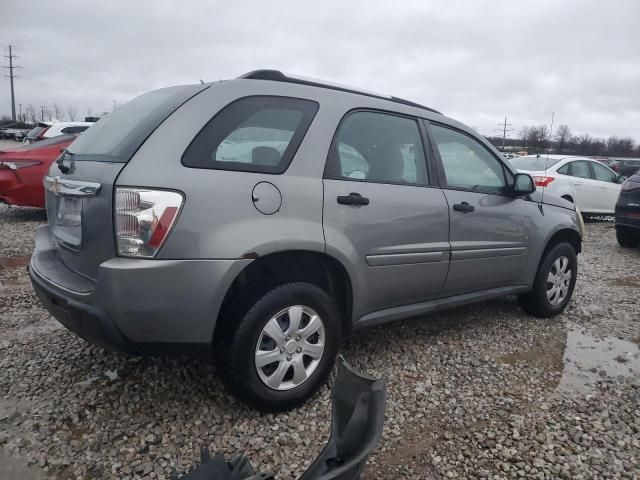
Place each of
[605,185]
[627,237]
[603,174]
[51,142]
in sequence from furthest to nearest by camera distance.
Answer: [603,174] → [605,185] → [627,237] → [51,142]

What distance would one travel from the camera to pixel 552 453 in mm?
2326

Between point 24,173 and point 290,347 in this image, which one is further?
point 24,173

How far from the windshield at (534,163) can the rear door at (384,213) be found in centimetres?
752

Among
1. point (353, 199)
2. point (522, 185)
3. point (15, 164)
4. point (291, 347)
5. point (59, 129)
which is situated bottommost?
point (291, 347)

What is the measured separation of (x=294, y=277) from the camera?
2541 mm

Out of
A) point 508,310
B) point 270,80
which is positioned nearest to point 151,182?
point 270,80

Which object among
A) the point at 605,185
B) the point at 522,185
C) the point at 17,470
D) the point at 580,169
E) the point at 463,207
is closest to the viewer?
the point at 17,470

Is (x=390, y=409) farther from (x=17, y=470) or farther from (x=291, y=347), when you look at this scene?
(x=17, y=470)

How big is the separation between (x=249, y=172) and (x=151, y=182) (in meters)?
0.46

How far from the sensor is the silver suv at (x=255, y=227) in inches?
83.4

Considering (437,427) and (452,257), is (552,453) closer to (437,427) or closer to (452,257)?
(437,427)

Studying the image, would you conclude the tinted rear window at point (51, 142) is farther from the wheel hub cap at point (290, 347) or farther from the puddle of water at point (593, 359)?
the puddle of water at point (593, 359)

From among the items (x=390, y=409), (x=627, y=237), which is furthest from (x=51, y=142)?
(x=627, y=237)

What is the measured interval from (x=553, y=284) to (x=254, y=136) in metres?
3.07
